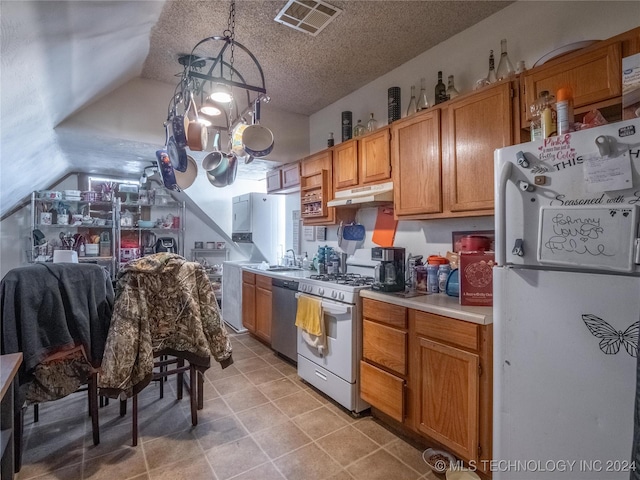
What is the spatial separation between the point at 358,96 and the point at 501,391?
9.49 ft

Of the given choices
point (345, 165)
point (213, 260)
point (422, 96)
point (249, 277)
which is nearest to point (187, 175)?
point (345, 165)

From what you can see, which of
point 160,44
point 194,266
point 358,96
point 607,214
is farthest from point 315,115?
point 607,214

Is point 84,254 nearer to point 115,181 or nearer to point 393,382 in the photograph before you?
point 115,181

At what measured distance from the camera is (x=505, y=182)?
125 centimetres

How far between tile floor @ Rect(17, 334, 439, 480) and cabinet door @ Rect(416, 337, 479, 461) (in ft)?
0.69

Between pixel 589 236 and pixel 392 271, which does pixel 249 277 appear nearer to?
pixel 392 271

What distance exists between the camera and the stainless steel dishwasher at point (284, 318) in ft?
9.81

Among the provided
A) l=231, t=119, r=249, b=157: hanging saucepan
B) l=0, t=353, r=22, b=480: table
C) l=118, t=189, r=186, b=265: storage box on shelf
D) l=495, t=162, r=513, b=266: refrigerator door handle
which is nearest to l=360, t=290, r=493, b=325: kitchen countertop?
l=495, t=162, r=513, b=266: refrigerator door handle

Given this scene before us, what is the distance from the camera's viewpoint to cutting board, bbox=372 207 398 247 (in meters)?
2.83

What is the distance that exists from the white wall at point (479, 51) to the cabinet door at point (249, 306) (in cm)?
154

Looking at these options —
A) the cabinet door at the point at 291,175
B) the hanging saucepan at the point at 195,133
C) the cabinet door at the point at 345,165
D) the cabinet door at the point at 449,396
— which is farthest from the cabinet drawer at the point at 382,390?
the cabinet door at the point at 291,175

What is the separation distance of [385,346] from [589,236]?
133 centimetres

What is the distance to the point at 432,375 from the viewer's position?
180 cm

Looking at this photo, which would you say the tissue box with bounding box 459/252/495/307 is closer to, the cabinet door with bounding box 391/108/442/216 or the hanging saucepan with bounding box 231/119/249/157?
the cabinet door with bounding box 391/108/442/216
